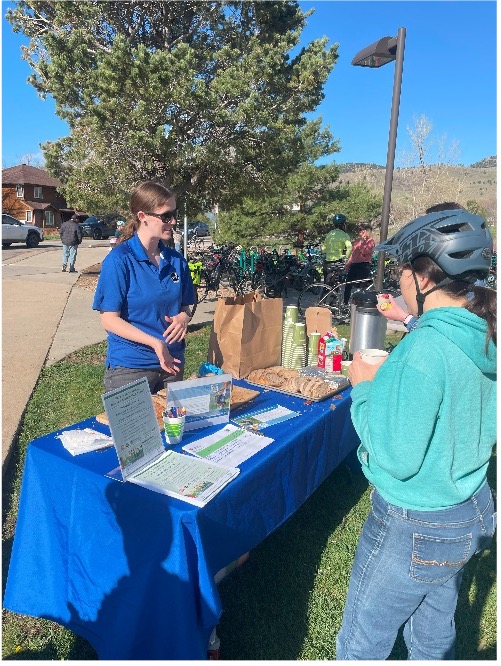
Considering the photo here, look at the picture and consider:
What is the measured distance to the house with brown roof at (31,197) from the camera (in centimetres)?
4846

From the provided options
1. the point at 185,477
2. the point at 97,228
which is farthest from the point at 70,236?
the point at 97,228

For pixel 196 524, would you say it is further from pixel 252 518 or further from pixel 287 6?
pixel 287 6

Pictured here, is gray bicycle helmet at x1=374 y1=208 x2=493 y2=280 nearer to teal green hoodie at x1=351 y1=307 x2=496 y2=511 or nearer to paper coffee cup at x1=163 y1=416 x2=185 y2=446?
teal green hoodie at x1=351 y1=307 x2=496 y2=511

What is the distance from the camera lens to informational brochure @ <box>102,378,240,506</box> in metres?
1.71

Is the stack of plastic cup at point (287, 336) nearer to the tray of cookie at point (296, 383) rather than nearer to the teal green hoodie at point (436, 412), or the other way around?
the tray of cookie at point (296, 383)

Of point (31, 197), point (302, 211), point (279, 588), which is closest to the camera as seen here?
point (279, 588)

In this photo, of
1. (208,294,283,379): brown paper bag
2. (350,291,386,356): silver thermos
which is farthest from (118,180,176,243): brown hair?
(350,291,386,356): silver thermos

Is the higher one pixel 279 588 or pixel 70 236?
pixel 70 236

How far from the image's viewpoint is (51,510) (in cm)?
198

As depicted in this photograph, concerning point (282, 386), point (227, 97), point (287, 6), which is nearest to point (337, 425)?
point (282, 386)

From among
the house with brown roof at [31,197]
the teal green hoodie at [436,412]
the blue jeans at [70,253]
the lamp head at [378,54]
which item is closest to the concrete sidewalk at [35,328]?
the blue jeans at [70,253]

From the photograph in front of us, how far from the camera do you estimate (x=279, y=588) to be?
268cm

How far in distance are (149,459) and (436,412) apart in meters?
1.10

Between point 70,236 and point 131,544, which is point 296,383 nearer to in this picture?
point 131,544
